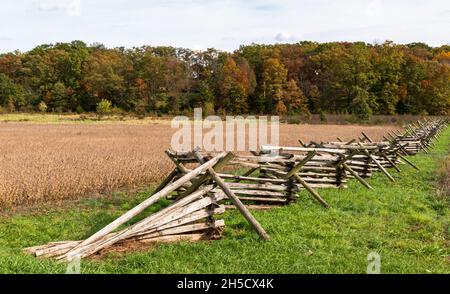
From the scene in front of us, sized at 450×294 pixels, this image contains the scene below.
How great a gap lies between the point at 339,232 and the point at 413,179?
20.5ft

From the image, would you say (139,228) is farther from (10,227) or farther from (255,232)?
(10,227)

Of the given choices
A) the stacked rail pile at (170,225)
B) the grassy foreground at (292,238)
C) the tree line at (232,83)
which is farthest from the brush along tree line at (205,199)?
the tree line at (232,83)

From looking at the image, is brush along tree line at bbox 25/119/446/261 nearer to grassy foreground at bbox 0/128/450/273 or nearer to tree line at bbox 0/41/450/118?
grassy foreground at bbox 0/128/450/273

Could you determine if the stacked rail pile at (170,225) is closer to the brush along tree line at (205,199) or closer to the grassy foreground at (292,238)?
the brush along tree line at (205,199)

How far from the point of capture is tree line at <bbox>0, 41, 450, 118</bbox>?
62.1m

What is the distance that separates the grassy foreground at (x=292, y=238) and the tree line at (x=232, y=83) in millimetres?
48946

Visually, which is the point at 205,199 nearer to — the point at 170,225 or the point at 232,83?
the point at 170,225

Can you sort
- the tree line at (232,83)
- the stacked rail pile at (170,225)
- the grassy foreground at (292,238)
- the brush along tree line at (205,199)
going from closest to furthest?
the grassy foreground at (292,238)
the stacked rail pile at (170,225)
the brush along tree line at (205,199)
the tree line at (232,83)

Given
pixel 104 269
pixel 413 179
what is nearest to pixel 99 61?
pixel 413 179

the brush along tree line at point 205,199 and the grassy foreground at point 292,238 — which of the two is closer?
the grassy foreground at point 292,238

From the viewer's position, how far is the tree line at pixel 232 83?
204 feet

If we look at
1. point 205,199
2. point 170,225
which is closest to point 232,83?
point 205,199

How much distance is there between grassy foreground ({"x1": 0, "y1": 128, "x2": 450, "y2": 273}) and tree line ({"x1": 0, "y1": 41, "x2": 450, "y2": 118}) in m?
48.9

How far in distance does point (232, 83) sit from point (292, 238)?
191ft
